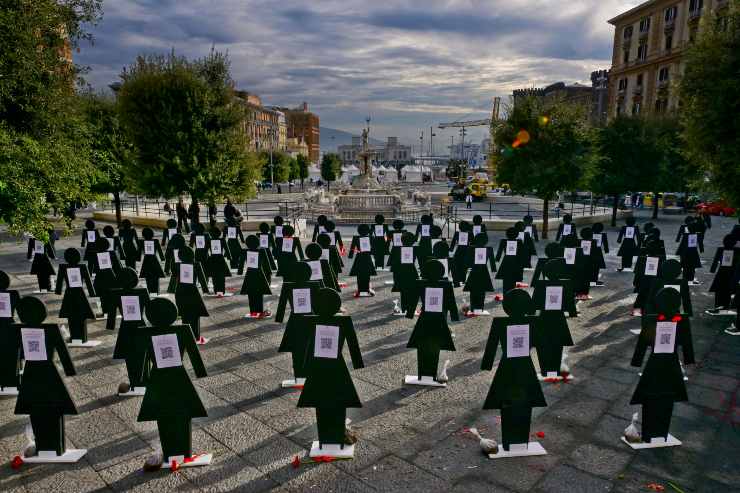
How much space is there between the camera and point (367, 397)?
21.8ft

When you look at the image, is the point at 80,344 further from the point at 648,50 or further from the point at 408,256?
the point at 648,50

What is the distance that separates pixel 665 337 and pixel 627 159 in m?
23.9

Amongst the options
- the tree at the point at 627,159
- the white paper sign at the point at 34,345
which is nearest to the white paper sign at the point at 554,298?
the white paper sign at the point at 34,345

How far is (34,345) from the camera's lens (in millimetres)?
4961

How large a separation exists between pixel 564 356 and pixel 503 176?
49.8ft

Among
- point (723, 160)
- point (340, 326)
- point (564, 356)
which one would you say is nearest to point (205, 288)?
point (340, 326)

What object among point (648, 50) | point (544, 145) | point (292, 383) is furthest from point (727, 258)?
point (648, 50)

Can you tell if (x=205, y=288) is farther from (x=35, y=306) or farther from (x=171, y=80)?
(x=171, y=80)

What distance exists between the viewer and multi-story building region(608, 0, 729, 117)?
53500 millimetres

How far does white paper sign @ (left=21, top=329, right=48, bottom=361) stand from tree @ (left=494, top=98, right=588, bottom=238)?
61.7 feet

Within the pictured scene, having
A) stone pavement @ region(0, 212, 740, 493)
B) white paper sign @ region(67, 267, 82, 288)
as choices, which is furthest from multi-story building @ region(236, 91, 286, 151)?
stone pavement @ region(0, 212, 740, 493)

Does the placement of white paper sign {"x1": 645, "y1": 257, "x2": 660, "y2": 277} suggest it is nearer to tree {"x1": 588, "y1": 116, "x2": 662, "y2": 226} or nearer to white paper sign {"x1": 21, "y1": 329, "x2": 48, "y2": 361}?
white paper sign {"x1": 21, "y1": 329, "x2": 48, "y2": 361}

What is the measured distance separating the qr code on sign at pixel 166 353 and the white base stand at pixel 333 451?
1772 millimetres

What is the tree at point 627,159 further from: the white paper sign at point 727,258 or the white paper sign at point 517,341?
the white paper sign at point 517,341
